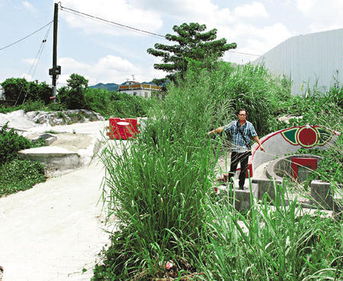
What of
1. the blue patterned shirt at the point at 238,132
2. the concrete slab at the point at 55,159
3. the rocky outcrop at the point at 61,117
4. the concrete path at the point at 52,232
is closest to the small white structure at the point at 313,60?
the blue patterned shirt at the point at 238,132

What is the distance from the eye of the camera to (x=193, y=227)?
2732mm

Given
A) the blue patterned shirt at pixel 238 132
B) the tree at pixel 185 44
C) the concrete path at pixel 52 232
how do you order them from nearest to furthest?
the concrete path at pixel 52 232 < the blue patterned shirt at pixel 238 132 < the tree at pixel 185 44

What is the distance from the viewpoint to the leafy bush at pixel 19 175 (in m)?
6.26

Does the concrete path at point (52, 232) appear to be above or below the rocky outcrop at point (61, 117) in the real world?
below

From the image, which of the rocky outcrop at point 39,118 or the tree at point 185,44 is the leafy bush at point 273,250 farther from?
the tree at point 185,44

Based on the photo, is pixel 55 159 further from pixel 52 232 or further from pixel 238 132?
pixel 238 132

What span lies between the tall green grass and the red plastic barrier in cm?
11

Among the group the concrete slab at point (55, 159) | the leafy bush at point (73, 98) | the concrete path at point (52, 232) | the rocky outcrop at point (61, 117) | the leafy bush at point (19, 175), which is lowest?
the concrete path at point (52, 232)

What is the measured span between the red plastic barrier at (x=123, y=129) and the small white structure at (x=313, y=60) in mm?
7848

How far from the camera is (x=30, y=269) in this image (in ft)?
11.1

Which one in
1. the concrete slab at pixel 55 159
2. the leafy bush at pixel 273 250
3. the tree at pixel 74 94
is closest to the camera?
the leafy bush at pixel 273 250

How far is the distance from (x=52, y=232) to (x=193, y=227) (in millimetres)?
2310

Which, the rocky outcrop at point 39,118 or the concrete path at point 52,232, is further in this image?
the rocky outcrop at point 39,118

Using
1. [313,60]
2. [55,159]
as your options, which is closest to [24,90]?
[55,159]
